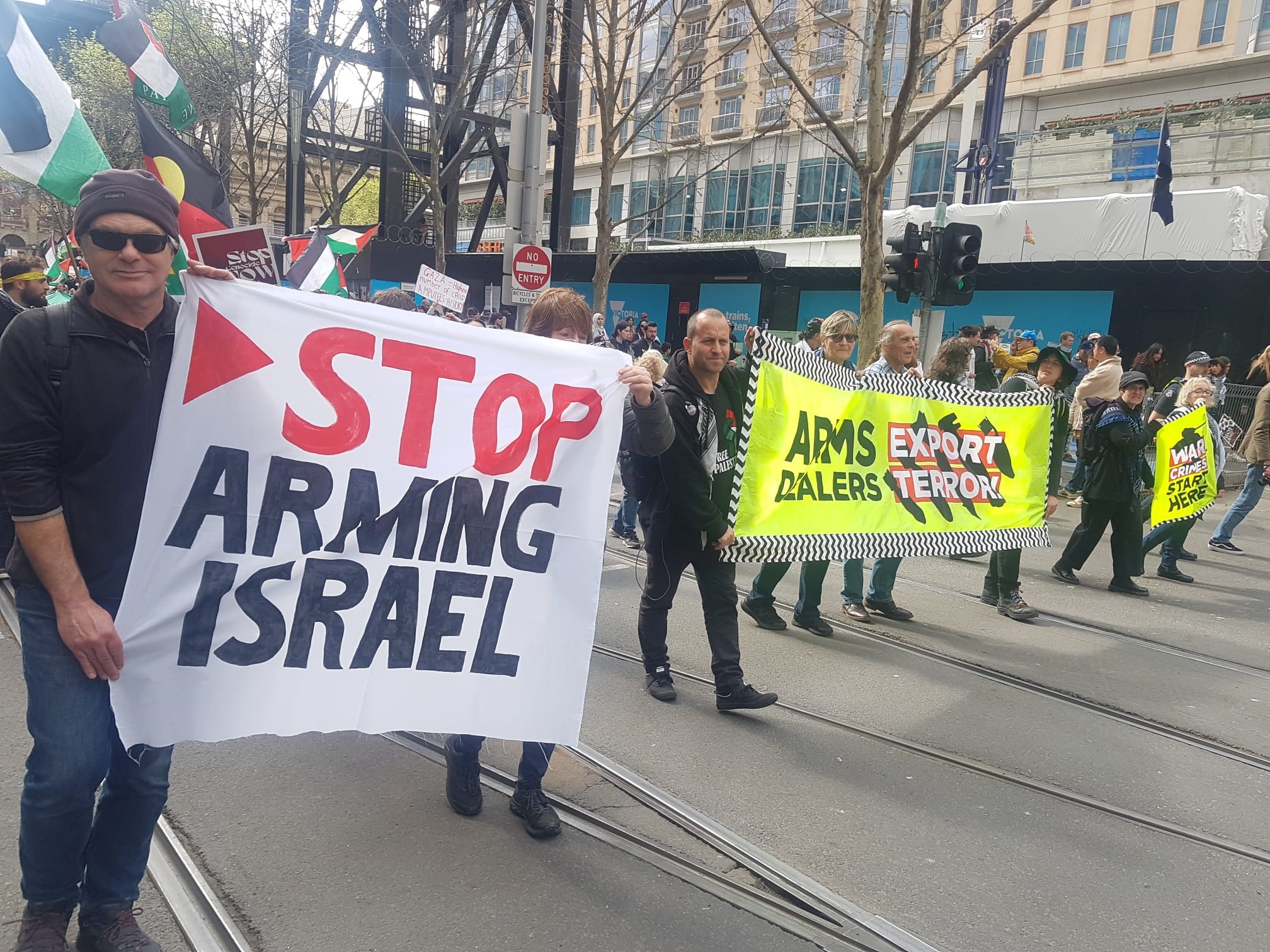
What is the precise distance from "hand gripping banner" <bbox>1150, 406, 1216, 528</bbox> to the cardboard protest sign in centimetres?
715

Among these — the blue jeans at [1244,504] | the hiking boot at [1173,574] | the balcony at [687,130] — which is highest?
the balcony at [687,130]

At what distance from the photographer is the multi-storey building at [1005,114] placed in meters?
23.9

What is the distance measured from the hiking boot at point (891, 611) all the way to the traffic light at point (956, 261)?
19.7ft

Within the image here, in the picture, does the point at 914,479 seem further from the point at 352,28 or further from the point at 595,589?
the point at 352,28

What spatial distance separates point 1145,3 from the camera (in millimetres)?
33688

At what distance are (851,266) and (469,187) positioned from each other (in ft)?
132

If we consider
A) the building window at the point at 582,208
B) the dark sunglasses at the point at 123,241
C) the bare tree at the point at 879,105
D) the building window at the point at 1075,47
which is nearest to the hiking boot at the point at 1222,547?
the bare tree at the point at 879,105

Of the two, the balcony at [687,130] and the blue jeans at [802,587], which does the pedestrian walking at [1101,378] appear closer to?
the blue jeans at [802,587]

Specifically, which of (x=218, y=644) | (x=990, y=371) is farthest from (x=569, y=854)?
(x=990, y=371)

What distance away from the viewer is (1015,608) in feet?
22.3

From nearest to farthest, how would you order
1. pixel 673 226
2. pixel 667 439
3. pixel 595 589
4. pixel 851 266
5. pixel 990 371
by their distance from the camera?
pixel 595 589
pixel 667 439
pixel 990 371
pixel 851 266
pixel 673 226

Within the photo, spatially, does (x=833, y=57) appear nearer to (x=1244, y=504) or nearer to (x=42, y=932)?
(x=1244, y=504)

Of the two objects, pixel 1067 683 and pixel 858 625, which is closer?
pixel 1067 683

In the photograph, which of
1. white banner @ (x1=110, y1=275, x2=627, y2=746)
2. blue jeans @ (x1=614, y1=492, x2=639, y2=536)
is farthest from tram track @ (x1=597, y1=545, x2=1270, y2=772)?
blue jeans @ (x1=614, y1=492, x2=639, y2=536)
